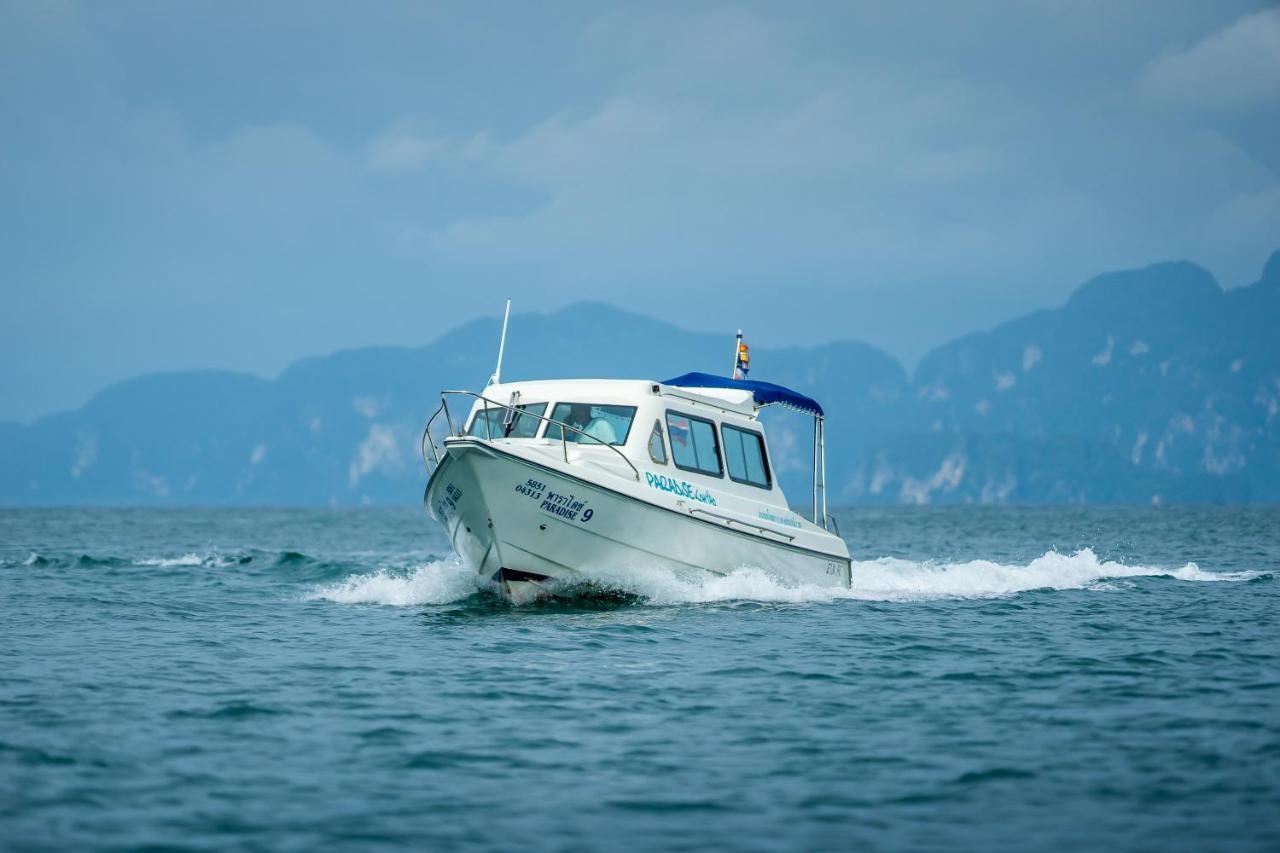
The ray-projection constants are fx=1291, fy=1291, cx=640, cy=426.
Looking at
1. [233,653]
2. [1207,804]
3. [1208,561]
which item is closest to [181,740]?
[233,653]

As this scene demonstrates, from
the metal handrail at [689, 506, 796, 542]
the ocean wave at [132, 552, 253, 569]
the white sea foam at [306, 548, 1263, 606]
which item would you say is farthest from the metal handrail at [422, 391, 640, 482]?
the ocean wave at [132, 552, 253, 569]

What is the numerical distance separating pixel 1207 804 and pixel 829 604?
12.1 meters

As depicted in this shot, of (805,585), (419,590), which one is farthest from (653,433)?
(419,590)

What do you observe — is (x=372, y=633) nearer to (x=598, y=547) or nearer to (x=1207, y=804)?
(x=598, y=547)

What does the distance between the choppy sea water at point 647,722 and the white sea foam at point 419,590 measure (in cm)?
7

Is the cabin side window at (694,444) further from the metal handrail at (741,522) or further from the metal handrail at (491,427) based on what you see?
the metal handrail at (491,427)

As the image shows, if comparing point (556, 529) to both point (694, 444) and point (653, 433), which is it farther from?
point (694, 444)

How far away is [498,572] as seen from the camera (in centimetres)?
1873

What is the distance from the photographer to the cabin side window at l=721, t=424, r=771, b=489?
2048cm

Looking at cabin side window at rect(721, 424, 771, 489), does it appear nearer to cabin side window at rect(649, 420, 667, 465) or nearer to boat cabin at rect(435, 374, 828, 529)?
boat cabin at rect(435, 374, 828, 529)

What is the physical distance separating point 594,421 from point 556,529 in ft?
6.66

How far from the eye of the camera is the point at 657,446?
19.3 meters

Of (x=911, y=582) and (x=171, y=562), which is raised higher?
(x=911, y=582)

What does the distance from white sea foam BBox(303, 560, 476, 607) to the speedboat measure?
1012 mm
